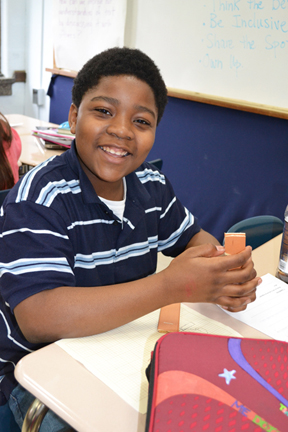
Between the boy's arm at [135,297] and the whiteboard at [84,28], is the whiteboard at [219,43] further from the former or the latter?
the boy's arm at [135,297]

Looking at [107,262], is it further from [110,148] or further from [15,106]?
[15,106]

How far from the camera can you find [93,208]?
0.92m

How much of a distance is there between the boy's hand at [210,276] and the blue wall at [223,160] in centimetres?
152

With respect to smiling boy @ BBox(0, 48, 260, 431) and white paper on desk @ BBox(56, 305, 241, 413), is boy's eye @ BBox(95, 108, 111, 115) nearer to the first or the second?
smiling boy @ BBox(0, 48, 260, 431)

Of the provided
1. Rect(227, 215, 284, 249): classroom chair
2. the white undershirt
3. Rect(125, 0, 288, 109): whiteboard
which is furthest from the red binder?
Rect(125, 0, 288, 109): whiteboard

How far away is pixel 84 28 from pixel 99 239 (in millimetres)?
2567

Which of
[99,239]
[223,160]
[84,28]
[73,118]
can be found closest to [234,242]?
[99,239]

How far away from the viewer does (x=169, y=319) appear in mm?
775

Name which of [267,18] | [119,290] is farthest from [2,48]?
[119,290]

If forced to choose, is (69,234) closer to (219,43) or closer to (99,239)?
Result: (99,239)

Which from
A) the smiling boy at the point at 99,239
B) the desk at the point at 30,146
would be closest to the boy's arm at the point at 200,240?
the smiling boy at the point at 99,239

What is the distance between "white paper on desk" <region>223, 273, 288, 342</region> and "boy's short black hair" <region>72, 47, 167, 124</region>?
53 centimetres

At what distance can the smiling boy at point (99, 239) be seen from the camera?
0.73 m

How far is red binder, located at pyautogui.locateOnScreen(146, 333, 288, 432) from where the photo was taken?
1.57 ft
